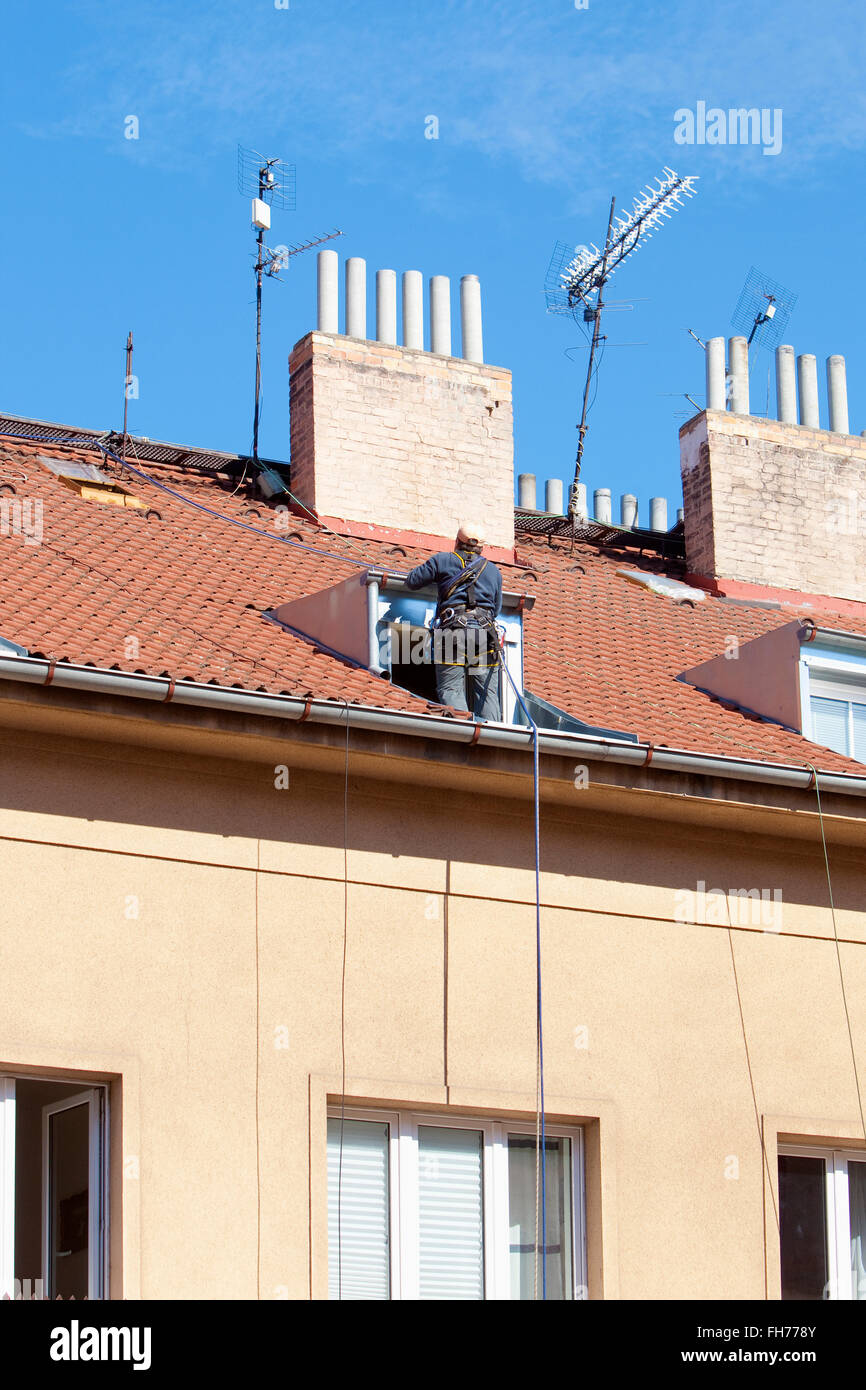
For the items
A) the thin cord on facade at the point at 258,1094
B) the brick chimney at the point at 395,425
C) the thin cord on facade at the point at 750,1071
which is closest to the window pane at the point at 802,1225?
the thin cord on facade at the point at 750,1071

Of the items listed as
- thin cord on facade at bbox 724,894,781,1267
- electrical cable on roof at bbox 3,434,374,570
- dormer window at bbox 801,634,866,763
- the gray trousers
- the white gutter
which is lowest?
thin cord on facade at bbox 724,894,781,1267

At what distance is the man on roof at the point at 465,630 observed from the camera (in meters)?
13.5

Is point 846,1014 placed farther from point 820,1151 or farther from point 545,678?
point 545,678

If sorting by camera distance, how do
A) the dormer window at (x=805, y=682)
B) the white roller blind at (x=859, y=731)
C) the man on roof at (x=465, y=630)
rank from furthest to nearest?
the white roller blind at (x=859, y=731), the dormer window at (x=805, y=682), the man on roof at (x=465, y=630)

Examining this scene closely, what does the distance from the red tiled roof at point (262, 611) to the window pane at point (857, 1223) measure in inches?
96.7

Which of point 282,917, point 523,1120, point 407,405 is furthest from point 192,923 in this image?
point 407,405

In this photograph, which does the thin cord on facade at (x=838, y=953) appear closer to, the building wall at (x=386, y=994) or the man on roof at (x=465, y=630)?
the building wall at (x=386, y=994)

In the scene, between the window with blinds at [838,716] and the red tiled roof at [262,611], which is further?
the window with blinds at [838,716]

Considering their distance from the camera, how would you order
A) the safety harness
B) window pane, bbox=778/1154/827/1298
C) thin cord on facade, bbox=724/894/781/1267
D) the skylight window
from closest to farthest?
1. thin cord on facade, bbox=724/894/781/1267
2. window pane, bbox=778/1154/827/1298
3. the safety harness
4. the skylight window

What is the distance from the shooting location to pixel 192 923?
38.6 ft

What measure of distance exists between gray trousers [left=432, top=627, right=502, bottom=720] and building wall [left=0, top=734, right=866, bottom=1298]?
83 centimetres

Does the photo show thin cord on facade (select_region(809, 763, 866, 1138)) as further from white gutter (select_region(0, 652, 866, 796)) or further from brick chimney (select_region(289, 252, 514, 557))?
brick chimney (select_region(289, 252, 514, 557))

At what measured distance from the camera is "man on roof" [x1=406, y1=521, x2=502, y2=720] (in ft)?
44.3

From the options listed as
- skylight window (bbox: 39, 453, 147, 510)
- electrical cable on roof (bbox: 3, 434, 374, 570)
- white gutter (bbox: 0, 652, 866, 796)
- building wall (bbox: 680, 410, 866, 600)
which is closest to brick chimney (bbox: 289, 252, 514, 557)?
electrical cable on roof (bbox: 3, 434, 374, 570)
